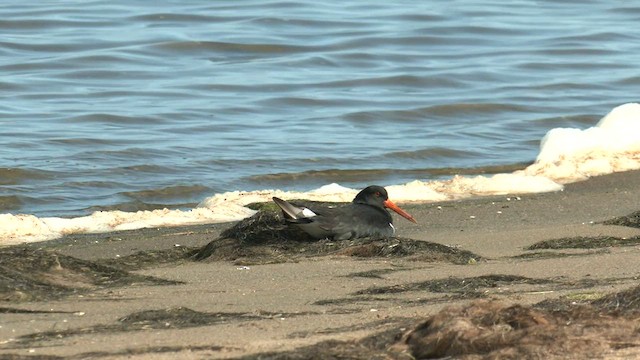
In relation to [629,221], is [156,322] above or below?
above

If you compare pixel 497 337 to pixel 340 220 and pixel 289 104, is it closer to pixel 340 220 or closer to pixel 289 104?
pixel 340 220

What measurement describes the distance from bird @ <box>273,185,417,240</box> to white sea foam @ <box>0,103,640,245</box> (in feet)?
6.94

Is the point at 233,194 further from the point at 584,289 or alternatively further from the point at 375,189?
the point at 584,289

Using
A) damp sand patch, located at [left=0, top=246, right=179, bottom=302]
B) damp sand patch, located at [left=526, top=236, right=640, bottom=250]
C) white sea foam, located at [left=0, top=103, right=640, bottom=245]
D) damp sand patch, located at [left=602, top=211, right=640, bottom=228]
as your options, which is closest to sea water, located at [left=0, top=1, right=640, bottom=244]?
white sea foam, located at [left=0, top=103, right=640, bottom=245]

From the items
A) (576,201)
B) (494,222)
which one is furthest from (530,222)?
(576,201)

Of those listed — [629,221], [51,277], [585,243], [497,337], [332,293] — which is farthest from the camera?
[629,221]

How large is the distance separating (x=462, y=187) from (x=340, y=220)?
3.81 metres

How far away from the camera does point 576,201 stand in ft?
32.9

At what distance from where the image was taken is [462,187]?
11.4 metres

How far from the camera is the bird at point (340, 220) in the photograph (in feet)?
25.1

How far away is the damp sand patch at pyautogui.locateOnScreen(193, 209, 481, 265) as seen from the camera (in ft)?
23.3

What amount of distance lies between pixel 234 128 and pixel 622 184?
5116 mm

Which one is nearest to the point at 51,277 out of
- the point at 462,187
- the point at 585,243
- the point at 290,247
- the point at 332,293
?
the point at 332,293

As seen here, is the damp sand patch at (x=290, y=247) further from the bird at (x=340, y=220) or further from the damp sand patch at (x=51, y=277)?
the damp sand patch at (x=51, y=277)
